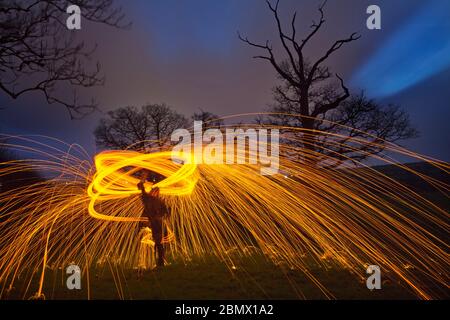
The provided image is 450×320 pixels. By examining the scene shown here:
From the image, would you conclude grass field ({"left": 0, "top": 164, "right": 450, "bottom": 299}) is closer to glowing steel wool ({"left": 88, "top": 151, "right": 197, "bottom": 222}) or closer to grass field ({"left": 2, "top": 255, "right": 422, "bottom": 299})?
grass field ({"left": 2, "top": 255, "right": 422, "bottom": 299})

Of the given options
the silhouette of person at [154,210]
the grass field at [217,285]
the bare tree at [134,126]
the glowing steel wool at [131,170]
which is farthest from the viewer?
the bare tree at [134,126]

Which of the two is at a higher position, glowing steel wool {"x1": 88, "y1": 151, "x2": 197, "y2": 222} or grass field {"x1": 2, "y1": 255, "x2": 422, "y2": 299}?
glowing steel wool {"x1": 88, "y1": 151, "x2": 197, "y2": 222}

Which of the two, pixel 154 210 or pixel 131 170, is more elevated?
pixel 131 170

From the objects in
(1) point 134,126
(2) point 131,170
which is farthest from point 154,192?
(1) point 134,126

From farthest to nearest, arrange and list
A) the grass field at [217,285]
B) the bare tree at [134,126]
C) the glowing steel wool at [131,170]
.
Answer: the bare tree at [134,126] → the glowing steel wool at [131,170] → the grass field at [217,285]

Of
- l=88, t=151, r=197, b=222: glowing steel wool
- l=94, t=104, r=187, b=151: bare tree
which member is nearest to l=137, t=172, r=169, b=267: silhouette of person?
l=88, t=151, r=197, b=222: glowing steel wool

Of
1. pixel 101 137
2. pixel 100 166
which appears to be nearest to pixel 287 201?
pixel 100 166

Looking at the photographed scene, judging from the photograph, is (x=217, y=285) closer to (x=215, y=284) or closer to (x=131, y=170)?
(x=215, y=284)

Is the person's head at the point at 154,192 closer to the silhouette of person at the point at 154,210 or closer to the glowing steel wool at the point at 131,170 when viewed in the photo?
the silhouette of person at the point at 154,210

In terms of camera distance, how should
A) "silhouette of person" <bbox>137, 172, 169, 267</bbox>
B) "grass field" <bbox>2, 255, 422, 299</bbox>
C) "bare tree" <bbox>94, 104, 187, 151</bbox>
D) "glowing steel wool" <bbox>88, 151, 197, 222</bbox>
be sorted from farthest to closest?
1. "bare tree" <bbox>94, 104, 187, 151</bbox>
2. "silhouette of person" <bbox>137, 172, 169, 267</bbox>
3. "glowing steel wool" <bbox>88, 151, 197, 222</bbox>
4. "grass field" <bbox>2, 255, 422, 299</bbox>

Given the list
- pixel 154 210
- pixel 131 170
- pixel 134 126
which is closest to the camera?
pixel 131 170

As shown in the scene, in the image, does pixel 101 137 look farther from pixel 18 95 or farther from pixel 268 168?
pixel 268 168

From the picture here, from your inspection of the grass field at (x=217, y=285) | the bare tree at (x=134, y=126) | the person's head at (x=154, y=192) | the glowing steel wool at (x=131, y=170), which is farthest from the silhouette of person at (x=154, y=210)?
the bare tree at (x=134, y=126)

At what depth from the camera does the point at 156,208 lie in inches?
314
